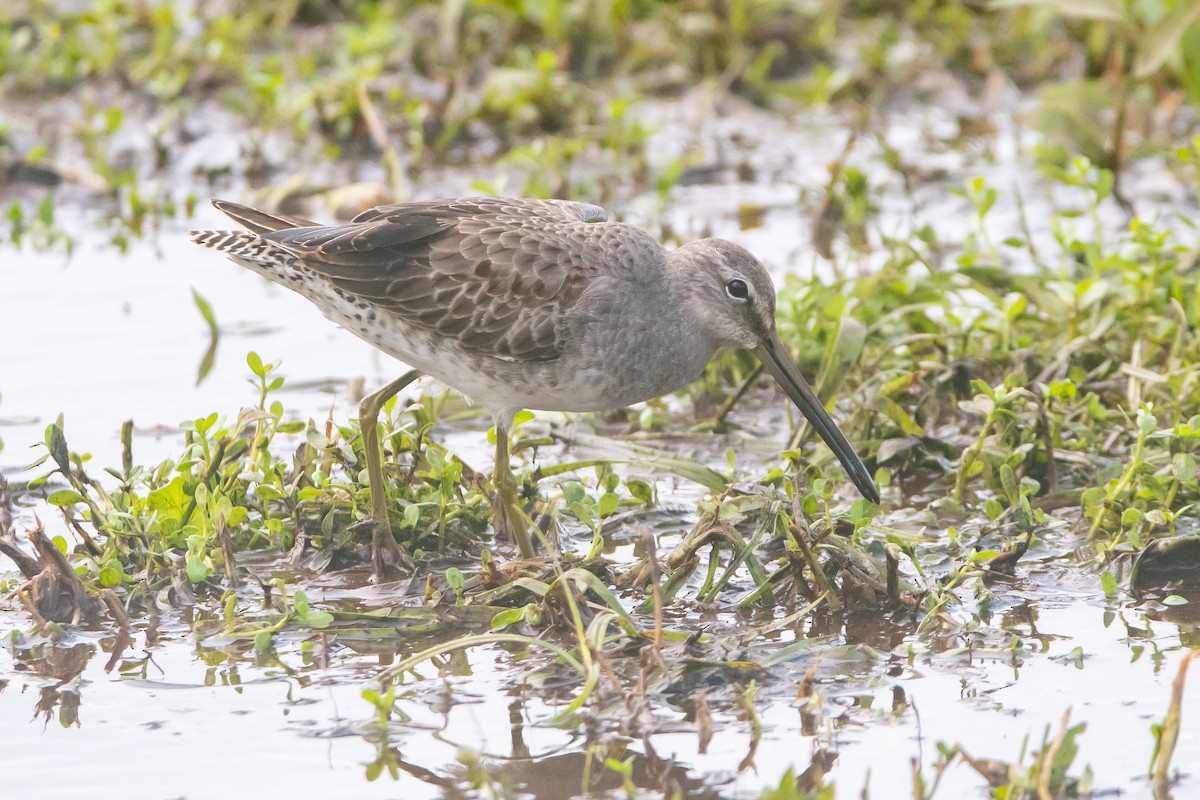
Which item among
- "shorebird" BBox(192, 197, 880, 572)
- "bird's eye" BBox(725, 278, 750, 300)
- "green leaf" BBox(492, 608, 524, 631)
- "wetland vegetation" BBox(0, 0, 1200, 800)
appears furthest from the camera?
"bird's eye" BBox(725, 278, 750, 300)

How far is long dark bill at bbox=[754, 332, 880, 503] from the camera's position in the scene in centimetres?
525

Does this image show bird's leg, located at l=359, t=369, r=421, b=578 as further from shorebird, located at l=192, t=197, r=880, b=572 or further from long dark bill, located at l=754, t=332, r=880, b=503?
long dark bill, located at l=754, t=332, r=880, b=503

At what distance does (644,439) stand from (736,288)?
96 centimetres

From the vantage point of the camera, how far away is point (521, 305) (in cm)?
500

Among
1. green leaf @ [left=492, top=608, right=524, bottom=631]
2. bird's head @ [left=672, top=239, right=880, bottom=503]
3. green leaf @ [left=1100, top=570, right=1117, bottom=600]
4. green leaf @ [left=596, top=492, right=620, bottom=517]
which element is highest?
bird's head @ [left=672, top=239, right=880, bottom=503]

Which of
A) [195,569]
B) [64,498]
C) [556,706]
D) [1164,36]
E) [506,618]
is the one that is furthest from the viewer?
[1164,36]

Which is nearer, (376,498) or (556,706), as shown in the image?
(556,706)

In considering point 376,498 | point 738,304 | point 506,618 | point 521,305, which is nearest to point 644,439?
point 738,304

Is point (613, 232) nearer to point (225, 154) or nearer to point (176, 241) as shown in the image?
point (176, 241)

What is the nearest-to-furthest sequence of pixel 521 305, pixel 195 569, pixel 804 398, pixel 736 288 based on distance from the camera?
1. pixel 195 569
2. pixel 521 305
3. pixel 736 288
4. pixel 804 398

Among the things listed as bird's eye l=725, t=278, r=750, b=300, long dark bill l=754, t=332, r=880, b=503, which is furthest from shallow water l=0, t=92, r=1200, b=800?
bird's eye l=725, t=278, r=750, b=300

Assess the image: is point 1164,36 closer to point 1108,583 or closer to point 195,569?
point 1108,583

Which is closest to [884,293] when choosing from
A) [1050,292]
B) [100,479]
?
[1050,292]

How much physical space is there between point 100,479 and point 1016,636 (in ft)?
10.4
